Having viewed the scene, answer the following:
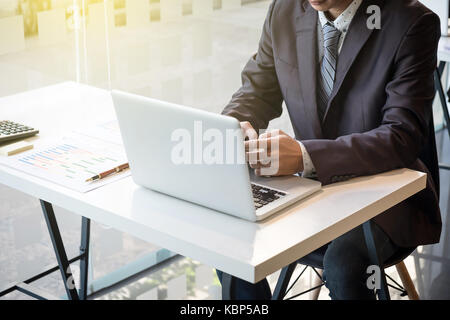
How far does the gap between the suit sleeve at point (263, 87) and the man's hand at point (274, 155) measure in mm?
420

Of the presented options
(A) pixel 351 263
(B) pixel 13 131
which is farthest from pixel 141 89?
(A) pixel 351 263

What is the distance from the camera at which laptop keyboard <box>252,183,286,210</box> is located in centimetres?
163

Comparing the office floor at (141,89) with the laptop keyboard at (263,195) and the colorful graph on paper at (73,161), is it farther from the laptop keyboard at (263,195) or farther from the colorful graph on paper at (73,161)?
the laptop keyboard at (263,195)

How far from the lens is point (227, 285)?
168 cm

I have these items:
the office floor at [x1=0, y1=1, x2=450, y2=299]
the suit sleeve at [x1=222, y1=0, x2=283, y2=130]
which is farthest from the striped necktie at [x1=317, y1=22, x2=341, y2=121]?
the office floor at [x1=0, y1=1, x2=450, y2=299]

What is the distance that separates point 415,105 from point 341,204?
16.5 inches

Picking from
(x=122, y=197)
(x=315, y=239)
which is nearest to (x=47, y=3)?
(x=122, y=197)

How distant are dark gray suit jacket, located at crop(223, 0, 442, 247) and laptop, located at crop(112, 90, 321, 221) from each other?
18 centimetres

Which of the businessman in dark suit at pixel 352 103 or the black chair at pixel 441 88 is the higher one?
the businessman in dark suit at pixel 352 103

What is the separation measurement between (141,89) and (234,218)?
1.66 m

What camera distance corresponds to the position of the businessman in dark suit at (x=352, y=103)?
1.81 m

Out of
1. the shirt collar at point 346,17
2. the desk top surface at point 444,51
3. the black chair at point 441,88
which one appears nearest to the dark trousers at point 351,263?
the shirt collar at point 346,17

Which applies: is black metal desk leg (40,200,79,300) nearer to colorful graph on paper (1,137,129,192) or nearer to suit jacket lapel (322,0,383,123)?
colorful graph on paper (1,137,129,192)
